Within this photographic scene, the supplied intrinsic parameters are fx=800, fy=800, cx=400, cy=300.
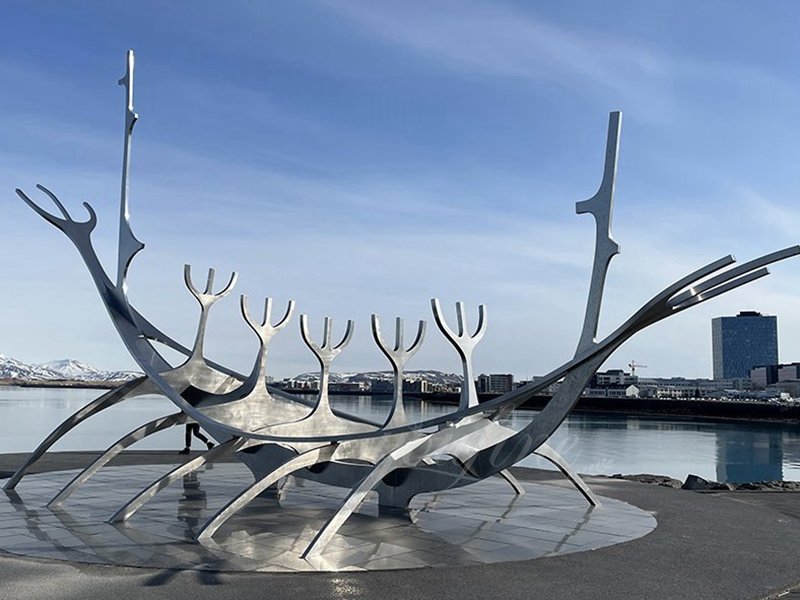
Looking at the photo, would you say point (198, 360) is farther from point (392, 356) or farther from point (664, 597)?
point (664, 597)

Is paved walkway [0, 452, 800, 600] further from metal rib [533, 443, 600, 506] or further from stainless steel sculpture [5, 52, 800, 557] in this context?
metal rib [533, 443, 600, 506]

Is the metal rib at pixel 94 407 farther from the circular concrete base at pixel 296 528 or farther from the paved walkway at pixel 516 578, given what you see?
the paved walkway at pixel 516 578

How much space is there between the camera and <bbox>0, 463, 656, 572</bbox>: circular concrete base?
29.0ft

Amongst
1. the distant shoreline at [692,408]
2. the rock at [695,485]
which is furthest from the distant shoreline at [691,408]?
the rock at [695,485]

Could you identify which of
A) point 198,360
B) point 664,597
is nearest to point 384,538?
point 664,597

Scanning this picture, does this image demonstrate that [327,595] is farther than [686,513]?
No

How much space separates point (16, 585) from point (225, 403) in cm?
576

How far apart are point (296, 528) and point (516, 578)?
375cm

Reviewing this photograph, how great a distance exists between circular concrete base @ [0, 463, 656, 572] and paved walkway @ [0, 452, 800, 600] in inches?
13.3

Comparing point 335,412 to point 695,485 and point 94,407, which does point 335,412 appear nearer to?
point 94,407

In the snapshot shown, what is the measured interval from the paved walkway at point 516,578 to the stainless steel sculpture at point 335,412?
129 cm

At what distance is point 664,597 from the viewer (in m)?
7.55

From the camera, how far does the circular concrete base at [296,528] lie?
8.83 meters

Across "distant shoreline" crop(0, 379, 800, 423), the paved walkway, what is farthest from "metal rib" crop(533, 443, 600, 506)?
"distant shoreline" crop(0, 379, 800, 423)
